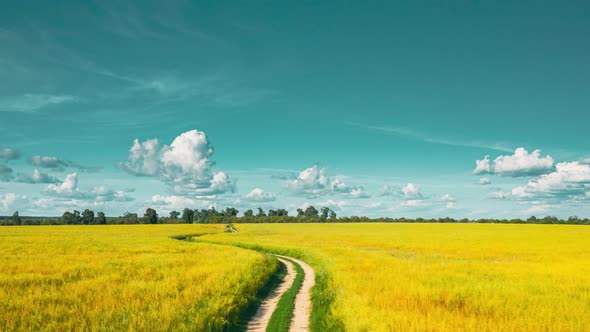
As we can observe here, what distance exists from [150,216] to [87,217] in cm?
3076

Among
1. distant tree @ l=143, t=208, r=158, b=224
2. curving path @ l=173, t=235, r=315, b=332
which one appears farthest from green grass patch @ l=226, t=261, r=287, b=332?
distant tree @ l=143, t=208, r=158, b=224

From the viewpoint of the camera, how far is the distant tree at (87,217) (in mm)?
179875

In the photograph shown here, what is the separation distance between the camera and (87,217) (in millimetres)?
180375

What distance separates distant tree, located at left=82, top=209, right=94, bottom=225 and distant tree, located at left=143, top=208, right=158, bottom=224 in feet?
84.7

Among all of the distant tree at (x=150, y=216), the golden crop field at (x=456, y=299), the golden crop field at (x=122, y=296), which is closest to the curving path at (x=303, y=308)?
the golden crop field at (x=456, y=299)

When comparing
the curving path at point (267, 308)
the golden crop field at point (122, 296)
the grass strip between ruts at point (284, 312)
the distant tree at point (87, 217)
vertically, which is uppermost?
the distant tree at point (87, 217)

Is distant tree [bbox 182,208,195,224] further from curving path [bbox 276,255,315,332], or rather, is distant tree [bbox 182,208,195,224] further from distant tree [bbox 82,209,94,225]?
curving path [bbox 276,255,315,332]

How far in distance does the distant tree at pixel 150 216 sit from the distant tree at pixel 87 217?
84.7 feet

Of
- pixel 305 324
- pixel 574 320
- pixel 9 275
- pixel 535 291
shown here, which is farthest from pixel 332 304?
pixel 9 275

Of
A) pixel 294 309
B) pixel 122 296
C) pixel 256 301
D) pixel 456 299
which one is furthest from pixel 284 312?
pixel 456 299

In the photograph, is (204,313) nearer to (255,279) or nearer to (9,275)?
(255,279)

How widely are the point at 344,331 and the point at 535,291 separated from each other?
995 cm

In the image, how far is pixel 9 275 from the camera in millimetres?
19625

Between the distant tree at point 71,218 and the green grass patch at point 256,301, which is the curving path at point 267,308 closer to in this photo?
the green grass patch at point 256,301
